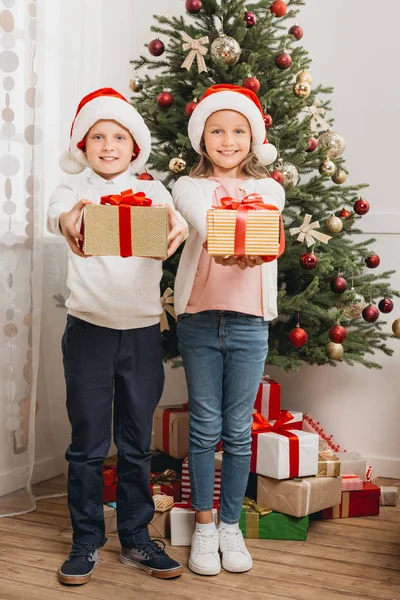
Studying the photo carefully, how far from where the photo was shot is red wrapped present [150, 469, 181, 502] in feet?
7.79

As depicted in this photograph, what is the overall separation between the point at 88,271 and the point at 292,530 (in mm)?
1033

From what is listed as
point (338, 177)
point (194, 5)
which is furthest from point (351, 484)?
point (194, 5)

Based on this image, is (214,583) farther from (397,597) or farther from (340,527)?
(340,527)

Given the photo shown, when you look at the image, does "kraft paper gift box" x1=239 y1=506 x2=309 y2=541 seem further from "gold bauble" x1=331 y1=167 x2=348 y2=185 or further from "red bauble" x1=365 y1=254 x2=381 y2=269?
"gold bauble" x1=331 y1=167 x2=348 y2=185

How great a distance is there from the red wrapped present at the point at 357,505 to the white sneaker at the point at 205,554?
59 cm

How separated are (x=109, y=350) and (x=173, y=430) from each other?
2.19 ft

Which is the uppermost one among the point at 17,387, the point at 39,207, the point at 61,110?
the point at 61,110

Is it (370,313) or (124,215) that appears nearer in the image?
(124,215)

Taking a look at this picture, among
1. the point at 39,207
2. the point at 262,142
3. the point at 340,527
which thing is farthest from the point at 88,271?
the point at 340,527

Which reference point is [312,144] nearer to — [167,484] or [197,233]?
[197,233]

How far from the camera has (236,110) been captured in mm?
1989

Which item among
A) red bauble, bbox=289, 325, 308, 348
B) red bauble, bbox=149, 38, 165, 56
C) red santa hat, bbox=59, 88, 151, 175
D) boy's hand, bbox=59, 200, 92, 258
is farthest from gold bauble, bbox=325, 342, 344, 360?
red bauble, bbox=149, 38, 165, 56

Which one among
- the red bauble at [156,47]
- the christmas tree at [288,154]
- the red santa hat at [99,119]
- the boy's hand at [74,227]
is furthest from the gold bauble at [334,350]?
the red bauble at [156,47]

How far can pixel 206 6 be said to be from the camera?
2453 millimetres
